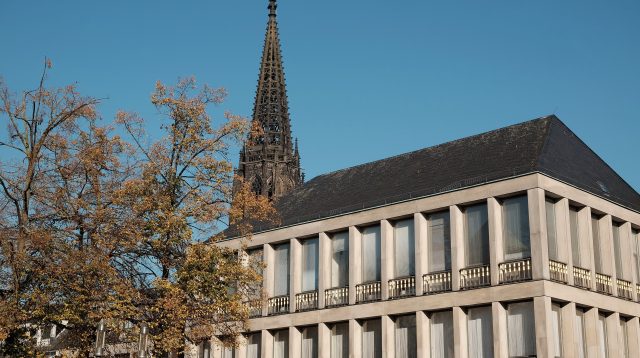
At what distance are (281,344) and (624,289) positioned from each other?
16754mm

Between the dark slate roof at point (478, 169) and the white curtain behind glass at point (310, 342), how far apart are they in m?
5.52

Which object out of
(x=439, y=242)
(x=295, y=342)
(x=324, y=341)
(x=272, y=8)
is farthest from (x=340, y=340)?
(x=272, y=8)

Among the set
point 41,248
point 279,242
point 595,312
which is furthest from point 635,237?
point 41,248

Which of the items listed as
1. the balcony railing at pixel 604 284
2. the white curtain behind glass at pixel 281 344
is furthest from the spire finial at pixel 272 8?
the balcony railing at pixel 604 284

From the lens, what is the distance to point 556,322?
114 ft

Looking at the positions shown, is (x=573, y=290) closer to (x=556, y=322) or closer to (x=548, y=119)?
(x=556, y=322)

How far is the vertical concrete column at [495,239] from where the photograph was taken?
35.8 metres

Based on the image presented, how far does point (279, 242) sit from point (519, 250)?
1450 centimetres

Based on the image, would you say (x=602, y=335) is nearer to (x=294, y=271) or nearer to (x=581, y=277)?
(x=581, y=277)

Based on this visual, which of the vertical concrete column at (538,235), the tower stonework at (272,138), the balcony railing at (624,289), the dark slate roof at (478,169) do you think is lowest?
the balcony railing at (624,289)

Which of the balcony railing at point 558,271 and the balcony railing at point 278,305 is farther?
the balcony railing at point 278,305

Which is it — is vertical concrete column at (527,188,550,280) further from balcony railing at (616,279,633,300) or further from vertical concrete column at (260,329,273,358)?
vertical concrete column at (260,329,273,358)

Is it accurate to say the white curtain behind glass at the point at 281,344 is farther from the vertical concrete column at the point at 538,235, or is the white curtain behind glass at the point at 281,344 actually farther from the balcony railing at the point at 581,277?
the balcony railing at the point at 581,277

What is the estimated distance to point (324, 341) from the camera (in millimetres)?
42219
